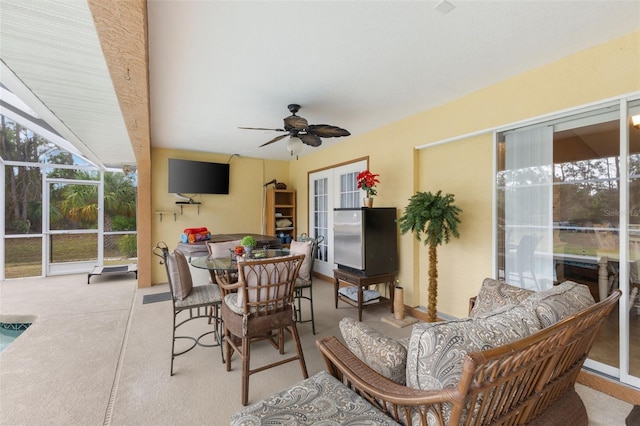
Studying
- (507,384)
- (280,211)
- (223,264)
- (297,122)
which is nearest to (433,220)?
(297,122)

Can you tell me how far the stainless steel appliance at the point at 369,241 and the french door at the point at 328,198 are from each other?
896 millimetres

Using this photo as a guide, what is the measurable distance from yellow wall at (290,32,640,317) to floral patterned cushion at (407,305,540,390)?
2.08 metres

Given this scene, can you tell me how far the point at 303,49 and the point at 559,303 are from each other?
2.27m

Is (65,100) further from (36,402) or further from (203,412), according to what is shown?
(203,412)

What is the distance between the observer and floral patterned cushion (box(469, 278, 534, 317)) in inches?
74.6

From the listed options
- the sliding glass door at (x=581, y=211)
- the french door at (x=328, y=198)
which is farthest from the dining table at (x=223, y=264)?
the sliding glass door at (x=581, y=211)

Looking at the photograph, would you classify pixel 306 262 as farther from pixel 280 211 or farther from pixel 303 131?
pixel 280 211

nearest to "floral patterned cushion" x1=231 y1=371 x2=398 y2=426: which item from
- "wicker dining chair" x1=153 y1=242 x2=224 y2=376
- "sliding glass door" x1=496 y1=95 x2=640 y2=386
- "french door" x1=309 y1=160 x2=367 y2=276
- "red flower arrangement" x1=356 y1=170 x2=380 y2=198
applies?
"wicker dining chair" x1=153 y1=242 x2=224 y2=376

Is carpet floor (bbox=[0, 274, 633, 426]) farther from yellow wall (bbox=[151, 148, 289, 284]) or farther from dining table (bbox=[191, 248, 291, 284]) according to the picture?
yellow wall (bbox=[151, 148, 289, 284])

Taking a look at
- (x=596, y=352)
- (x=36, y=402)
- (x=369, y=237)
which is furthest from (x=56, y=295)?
(x=596, y=352)

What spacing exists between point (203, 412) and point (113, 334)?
1913mm

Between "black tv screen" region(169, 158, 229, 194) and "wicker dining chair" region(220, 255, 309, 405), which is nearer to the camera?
"wicker dining chair" region(220, 255, 309, 405)

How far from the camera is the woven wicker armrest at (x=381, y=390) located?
3.09 feet

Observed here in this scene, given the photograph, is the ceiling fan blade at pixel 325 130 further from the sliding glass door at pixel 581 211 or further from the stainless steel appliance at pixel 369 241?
the sliding glass door at pixel 581 211
